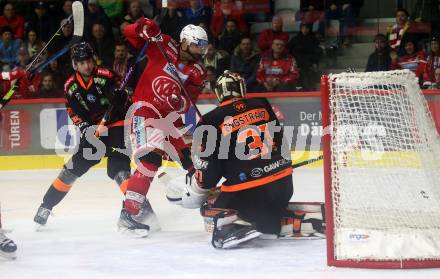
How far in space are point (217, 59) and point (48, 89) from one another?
1684 mm

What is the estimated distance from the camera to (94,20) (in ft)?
32.0

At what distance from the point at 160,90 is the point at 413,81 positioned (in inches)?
66.6

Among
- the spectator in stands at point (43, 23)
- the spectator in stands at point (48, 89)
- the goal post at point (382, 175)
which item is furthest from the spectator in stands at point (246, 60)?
the goal post at point (382, 175)

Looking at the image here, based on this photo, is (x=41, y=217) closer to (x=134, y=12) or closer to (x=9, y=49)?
(x=9, y=49)

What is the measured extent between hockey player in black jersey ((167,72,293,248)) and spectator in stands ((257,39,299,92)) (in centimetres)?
384

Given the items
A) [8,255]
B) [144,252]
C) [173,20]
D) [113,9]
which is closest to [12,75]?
[8,255]

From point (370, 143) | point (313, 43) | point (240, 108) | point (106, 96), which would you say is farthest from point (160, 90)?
point (313, 43)

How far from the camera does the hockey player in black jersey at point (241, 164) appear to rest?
188 inches

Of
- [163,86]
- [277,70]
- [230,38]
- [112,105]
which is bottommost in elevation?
[277,70]

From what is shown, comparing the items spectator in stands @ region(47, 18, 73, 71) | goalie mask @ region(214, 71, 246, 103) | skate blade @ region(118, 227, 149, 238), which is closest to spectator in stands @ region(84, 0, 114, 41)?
spectator in stands @ region(47, 18, 73, 71)

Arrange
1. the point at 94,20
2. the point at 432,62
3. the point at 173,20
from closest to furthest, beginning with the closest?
the point at 432,62, the point at 173,20, the point at 94,20

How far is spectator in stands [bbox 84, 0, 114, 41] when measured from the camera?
9.68 m

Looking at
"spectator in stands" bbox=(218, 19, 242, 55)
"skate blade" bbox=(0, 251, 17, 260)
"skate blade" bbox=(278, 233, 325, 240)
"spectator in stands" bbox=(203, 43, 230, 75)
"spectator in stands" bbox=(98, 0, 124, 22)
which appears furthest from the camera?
"spectator in stands" bbox=(98, 0, 124, 22)

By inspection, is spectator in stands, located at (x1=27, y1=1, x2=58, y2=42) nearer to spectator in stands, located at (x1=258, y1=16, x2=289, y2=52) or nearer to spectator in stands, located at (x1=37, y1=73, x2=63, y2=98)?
spectator in stands, located at (x1=37, y1=73, x2=63, y2=98)
